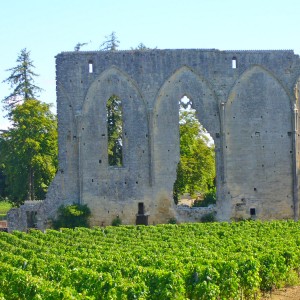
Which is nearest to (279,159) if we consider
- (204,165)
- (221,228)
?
(221,228)

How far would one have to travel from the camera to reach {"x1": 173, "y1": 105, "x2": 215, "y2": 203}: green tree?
37.9m

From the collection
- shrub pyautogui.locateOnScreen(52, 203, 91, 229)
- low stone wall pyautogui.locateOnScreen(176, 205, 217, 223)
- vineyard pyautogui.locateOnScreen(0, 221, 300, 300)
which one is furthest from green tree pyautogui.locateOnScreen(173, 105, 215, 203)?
vineyard pyautogui.locateOnScreen(0, 221, 300, 300)

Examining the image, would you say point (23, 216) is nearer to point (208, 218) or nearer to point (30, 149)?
point (30, 149)

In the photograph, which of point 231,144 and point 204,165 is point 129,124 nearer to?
point 231,144

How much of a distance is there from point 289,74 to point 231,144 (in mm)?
4665

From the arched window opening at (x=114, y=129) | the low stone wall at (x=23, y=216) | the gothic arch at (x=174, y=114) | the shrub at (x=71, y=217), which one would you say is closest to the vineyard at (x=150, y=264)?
the shrub at (x=71, y=217)

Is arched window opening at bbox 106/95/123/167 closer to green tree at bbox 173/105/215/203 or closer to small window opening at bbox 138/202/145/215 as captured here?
green tree at bbox 173/105/215/203

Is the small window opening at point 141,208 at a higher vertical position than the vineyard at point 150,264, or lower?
higher

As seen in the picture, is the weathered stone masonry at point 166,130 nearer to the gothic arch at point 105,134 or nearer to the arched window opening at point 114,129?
the gothic arch at point 105,134

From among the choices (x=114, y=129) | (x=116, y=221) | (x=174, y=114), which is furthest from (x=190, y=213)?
(x=114, y=129)

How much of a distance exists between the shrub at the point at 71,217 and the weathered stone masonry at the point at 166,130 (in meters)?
0.44

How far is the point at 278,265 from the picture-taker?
15383 mm

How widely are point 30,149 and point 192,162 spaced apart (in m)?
10.7

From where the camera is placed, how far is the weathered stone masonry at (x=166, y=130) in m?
28.8
